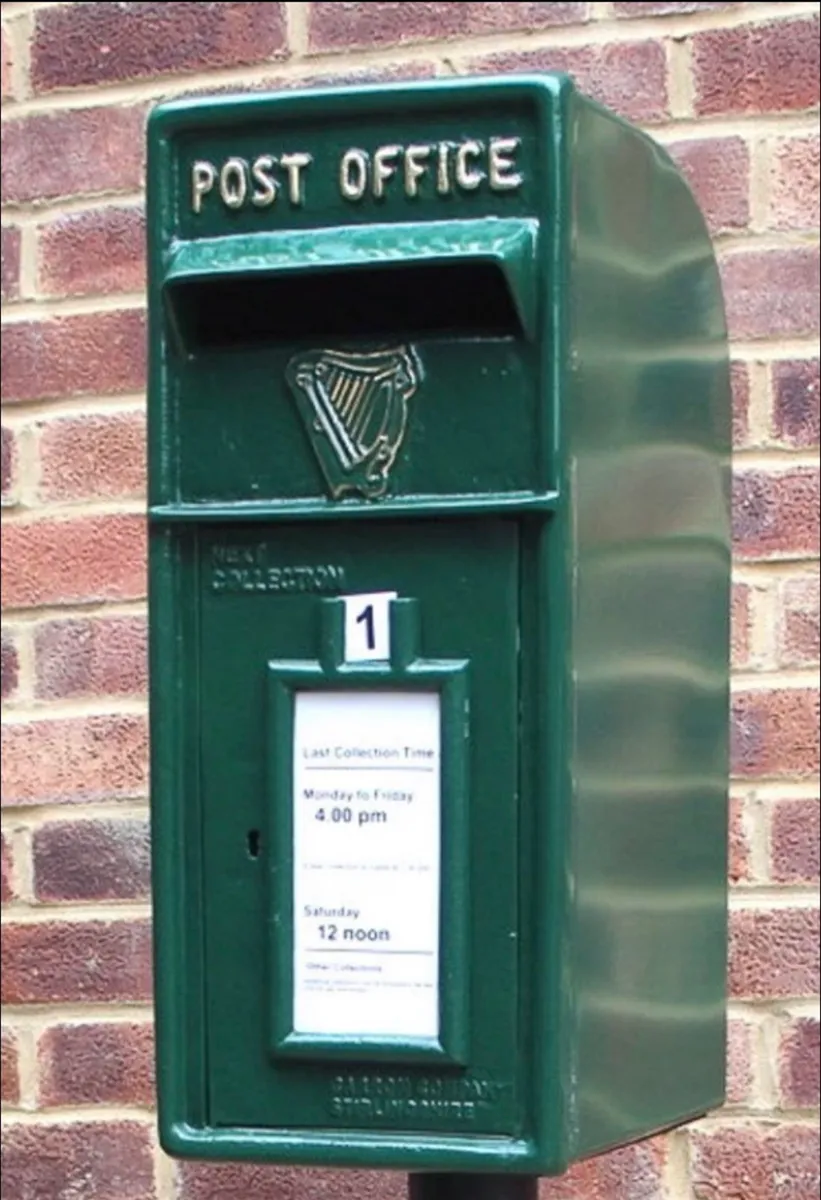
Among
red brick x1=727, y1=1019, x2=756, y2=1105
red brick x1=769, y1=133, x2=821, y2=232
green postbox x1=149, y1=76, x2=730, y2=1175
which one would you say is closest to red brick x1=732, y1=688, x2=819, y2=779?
red brick x1=727, y1=1019, x2=756, y2=1105

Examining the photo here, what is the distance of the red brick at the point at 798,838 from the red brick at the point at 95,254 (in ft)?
3.02

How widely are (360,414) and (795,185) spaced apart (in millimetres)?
904

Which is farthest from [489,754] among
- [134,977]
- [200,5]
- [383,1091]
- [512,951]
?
[200,5]

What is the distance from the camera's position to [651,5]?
8.99ft

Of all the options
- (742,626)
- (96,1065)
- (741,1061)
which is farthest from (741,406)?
(96,1065)

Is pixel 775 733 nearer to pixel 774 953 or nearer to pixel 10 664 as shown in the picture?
pixel 774 953

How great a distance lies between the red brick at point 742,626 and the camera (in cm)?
267

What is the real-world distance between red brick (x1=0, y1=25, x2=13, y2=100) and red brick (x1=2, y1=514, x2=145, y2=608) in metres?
0.50

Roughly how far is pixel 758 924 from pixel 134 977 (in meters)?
0.69

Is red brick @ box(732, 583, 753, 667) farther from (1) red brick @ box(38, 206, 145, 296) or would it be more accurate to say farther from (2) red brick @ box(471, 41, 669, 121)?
(1) red brick @ box(38, 206, 145, 296)

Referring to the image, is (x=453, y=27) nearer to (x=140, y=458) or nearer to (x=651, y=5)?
(x=651, y=5)

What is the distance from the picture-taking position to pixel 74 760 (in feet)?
A: 9.51

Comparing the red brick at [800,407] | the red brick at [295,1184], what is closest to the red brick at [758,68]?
the red brick at [800,407]

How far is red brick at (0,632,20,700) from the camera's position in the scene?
2920mm
